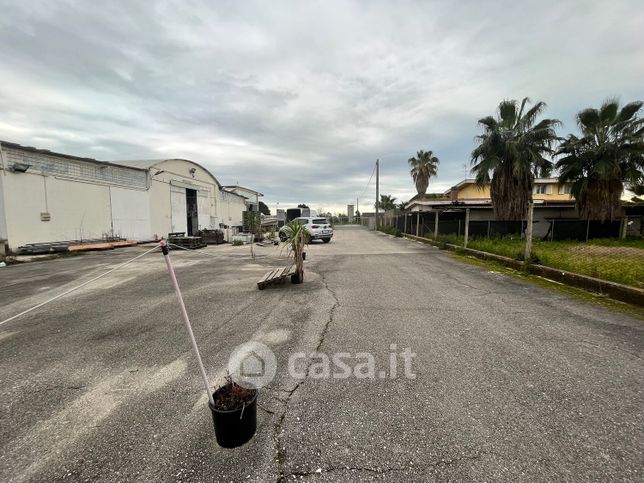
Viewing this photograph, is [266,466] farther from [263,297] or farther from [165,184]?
[165,184]

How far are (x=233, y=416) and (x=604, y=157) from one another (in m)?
21.6

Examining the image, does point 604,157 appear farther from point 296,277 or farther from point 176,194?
point 176,194

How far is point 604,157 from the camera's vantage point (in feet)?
51.5

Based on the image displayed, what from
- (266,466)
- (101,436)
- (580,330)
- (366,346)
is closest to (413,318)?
(366,346)

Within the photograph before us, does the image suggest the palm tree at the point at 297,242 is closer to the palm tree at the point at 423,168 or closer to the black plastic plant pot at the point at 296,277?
the black plastic plant pot at the point at 296,277

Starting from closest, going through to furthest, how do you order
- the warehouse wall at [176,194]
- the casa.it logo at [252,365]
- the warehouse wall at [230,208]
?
the casa.it logo at [252,365]
the warehouse wall at [176,194]
the warehouse wall at [230,208]

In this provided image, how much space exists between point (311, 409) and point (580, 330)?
402 cm

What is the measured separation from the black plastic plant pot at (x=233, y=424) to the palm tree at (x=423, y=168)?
38434 millimetres

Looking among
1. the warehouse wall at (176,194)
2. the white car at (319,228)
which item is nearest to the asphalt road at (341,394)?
the white car at (319,228)

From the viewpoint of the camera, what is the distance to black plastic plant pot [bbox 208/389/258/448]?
6.42 ft

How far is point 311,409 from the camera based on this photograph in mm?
2461

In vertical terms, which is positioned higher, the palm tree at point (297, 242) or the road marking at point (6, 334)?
the palm tree at point (297, 242)

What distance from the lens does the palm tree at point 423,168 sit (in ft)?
121

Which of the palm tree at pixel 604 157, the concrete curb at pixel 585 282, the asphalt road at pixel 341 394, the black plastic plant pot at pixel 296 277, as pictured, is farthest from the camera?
the palm tree at pixel 604 157
